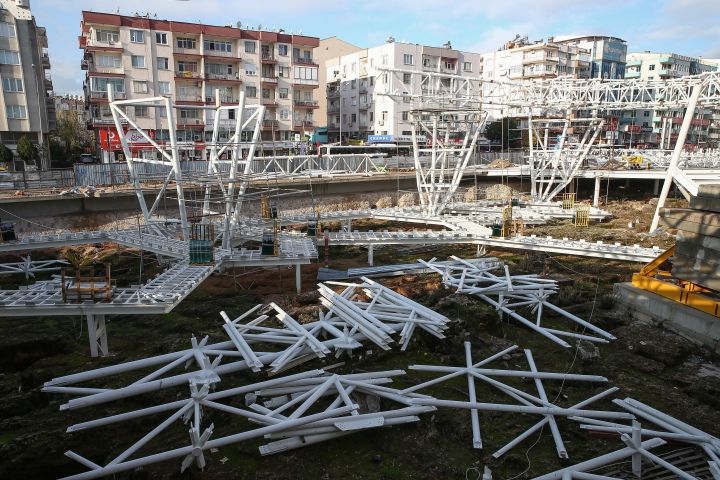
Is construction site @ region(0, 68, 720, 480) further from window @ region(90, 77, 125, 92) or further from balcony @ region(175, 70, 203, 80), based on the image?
balcony @ region(175, 70, 203, 80)

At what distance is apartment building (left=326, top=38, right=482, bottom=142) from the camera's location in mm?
57844

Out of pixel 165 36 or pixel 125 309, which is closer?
pixel 125 309

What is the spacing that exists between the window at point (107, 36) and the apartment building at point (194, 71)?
0.08m

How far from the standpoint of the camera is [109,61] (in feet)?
143

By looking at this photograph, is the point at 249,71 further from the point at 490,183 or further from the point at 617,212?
the point at 617,212

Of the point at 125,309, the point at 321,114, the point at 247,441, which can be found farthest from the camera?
the point at 321,114

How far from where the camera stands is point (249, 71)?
49312 millimetres

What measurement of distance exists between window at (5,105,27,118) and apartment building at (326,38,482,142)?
32.0m

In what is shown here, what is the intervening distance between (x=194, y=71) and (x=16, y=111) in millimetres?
15205

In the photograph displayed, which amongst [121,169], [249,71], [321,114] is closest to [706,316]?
[121,169]

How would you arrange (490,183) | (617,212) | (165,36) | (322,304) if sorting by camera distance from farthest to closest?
1. (165,36)
2. (490,183)
3. (617,212)
4. (322,304)

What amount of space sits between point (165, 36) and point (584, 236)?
39.3 meters

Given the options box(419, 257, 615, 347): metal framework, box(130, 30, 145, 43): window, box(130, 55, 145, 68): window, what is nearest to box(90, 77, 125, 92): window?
box(130, 55, 145, 68): window

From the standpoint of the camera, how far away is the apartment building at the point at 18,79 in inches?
1678
